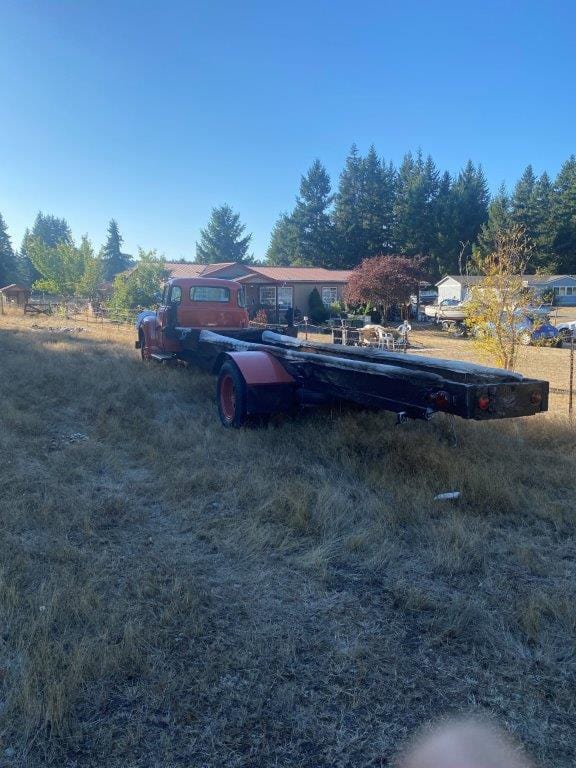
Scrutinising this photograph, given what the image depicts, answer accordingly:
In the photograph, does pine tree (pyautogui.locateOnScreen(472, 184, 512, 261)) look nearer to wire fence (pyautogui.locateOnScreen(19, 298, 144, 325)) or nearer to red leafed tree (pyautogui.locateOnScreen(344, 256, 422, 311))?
red leafed tree (pyautogui.locateOnScreen(344, 256, 422, 311))

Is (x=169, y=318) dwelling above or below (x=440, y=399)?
above

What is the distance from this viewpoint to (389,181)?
191 ft

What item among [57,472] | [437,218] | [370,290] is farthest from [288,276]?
[57,472]

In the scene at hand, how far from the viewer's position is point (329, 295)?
3859cm

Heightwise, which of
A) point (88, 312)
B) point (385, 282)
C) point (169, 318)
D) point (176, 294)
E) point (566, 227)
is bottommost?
point (169, 318)

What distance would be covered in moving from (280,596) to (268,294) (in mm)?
33136

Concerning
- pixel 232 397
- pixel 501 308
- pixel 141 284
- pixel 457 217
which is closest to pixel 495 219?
pixel 457 217

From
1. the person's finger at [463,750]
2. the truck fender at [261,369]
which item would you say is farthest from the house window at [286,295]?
the person's finger at [463,750]

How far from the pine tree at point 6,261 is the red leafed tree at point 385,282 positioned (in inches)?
2019

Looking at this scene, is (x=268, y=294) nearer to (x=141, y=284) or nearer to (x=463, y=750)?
(x=141, y=284)

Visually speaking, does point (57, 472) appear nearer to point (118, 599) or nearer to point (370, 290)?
point (118, 599)

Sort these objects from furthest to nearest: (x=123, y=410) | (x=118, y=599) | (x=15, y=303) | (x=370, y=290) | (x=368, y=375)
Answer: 1. (x=15, y=303)
2. (x=370, y=290)
3. (x=123, y=410)
4. (x=368, y=375)
5. (x=118, y=599)

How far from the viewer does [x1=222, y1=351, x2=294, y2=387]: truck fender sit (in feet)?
23.6

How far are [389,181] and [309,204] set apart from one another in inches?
354
